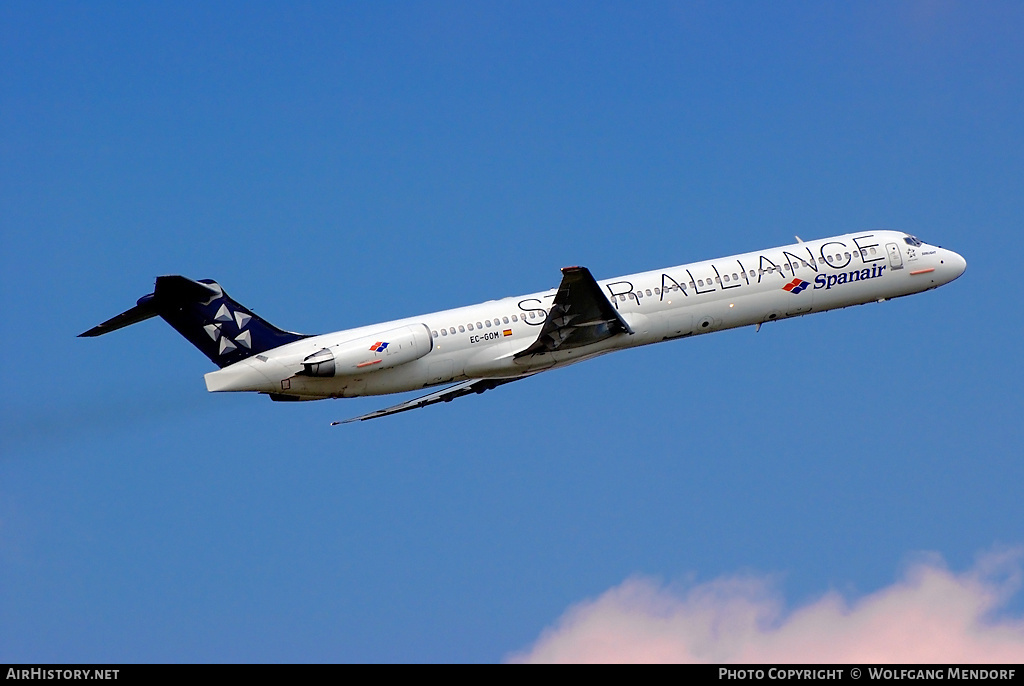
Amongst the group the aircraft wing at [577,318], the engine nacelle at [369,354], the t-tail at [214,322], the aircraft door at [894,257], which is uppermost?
the aircraft door at [894,257]

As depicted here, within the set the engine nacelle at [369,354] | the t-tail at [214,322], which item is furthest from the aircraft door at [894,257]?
the t-tail at [214,322]

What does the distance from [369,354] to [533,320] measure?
18.7ft

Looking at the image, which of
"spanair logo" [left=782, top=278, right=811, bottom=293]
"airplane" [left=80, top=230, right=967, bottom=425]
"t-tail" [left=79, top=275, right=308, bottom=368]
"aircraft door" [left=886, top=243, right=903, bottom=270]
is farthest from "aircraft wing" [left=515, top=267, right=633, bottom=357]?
"aircraft door" [left=886, top=243, right=903, bottom=270]

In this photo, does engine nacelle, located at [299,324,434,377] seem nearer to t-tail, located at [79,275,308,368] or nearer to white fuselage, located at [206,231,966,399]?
white fuselage, located at [206,231,966,399]

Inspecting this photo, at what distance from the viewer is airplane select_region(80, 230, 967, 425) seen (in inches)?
1371

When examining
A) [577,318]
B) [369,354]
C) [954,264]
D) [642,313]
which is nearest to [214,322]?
[369,354]

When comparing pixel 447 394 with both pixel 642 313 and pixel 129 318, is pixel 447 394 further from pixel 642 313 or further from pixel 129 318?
pixel 129 318

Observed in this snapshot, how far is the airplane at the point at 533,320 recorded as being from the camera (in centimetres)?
3481

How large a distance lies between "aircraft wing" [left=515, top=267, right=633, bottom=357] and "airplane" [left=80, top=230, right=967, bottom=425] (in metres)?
0.04

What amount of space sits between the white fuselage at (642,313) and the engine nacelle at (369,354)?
0.04 metres

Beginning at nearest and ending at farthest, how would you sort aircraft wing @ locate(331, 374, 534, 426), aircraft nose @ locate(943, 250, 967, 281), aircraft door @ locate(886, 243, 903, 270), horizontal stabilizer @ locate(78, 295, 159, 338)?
horizontal stabilizer @ locate(78, 295, 159, 338)
aircraft wing @ locate(331, 374, 534, 426)
aircraft door @ locate(886, 243, 903, 270)
aircraft nose @ locate(943, 250, 967, 281)

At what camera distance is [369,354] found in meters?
34.6

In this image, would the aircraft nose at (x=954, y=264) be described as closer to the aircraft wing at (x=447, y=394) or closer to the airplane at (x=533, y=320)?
the airplane at (x=533, y=320)
